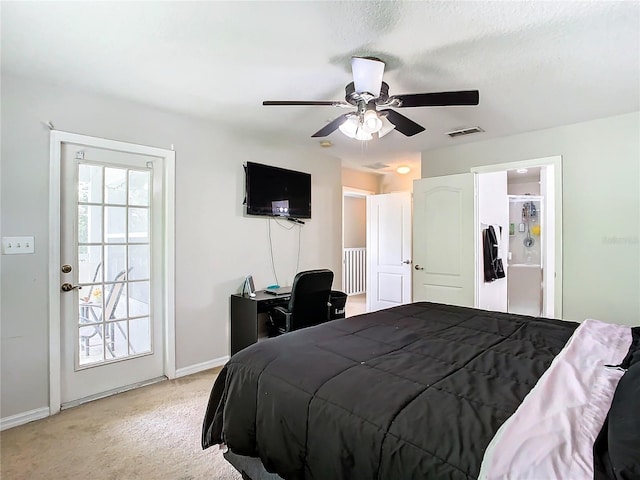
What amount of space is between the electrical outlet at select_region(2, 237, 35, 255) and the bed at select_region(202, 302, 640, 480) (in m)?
1.82

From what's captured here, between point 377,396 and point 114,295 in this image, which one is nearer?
point 377,396

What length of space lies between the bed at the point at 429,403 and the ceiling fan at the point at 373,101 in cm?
131

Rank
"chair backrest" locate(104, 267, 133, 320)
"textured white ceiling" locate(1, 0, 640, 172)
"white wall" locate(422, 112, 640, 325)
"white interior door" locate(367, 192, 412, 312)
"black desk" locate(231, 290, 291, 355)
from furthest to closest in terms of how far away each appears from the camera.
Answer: "white interior door" locate(367, 192, 412, 312), "black desk" locate(231, 290, 291, 355), "white wall" locate(422, 112, 640, 325), "chair backrest" locate(104, 267, 133, 320), "textured white ceiling" locate(1, 0, 640, 172)

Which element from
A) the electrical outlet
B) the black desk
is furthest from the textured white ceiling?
the black desk

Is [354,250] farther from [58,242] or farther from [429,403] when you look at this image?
[429,403]

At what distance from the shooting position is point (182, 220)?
3156 millimetres

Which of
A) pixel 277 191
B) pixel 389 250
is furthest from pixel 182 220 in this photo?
pixel 389 250

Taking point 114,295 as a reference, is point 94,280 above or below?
above

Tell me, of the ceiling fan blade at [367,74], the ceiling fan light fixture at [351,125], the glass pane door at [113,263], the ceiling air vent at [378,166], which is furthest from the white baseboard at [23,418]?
the ceiling air vent at [378,166]

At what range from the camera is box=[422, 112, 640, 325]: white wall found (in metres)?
3.06

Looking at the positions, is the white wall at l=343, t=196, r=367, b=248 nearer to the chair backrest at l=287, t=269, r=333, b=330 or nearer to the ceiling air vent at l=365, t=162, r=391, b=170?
the ceiling air vent at l=365, t=162, r=391, b=170

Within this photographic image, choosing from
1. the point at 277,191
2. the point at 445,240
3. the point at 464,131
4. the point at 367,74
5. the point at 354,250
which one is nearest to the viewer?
the point at 367,74

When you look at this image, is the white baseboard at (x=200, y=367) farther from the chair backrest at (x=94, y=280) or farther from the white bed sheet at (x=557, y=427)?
the white bed sheet at (x=557, y=427)

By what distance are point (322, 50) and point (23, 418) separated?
316cm
